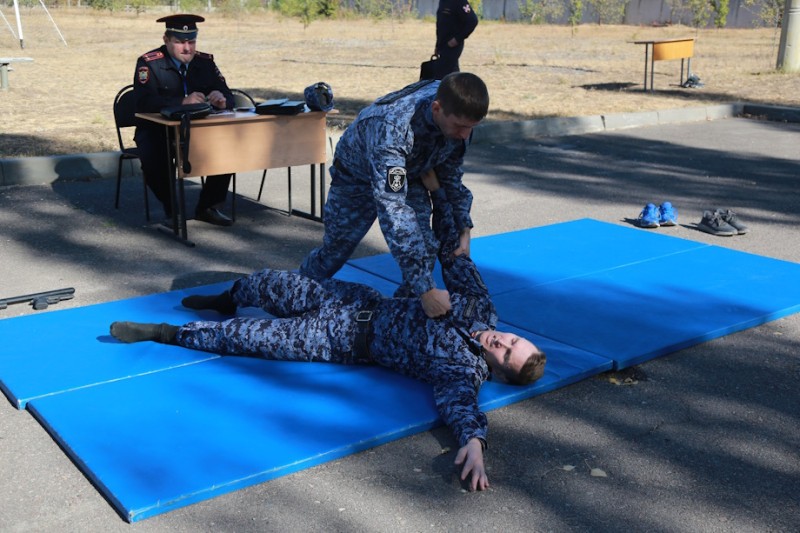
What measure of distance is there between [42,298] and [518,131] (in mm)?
7479

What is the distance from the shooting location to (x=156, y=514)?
3266 mm

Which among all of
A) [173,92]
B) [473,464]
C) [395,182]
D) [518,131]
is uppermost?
[173,92]

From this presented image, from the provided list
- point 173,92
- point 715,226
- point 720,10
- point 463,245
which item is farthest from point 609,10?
point 463,245

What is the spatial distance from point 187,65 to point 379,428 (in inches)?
176

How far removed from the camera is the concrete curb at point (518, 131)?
8.64 m

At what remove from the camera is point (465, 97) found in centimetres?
390

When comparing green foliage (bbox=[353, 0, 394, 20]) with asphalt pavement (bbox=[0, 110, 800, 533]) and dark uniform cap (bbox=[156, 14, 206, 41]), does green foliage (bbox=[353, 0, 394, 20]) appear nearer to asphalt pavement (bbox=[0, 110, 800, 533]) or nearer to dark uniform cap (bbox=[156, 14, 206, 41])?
dark uniform cap (bbox=[156, 14, 206, 41])

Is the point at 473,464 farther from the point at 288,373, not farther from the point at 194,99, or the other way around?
the point at 194,99

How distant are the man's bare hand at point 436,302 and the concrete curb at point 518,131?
5.85 m

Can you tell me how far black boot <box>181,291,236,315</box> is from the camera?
16.5ft

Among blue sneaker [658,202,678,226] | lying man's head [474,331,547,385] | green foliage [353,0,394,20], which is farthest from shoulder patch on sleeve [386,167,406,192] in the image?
green foliage [353,0,394,20]

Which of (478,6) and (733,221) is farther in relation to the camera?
(478,6)

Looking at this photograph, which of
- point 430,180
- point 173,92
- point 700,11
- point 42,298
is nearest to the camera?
point 430,180

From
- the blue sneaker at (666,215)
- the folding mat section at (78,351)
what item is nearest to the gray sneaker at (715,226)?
the blue sneaker at (666,215)
